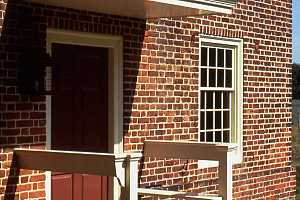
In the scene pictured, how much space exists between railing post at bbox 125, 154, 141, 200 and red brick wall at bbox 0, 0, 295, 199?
149cm

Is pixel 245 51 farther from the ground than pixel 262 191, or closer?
farther from the ground

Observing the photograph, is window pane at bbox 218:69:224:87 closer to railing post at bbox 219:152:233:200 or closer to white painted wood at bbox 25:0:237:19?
white painted wood at bbox 25:0:237:19

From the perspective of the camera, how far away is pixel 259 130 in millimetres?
11352

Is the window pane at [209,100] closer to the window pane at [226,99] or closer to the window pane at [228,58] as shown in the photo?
the window pane at [226,99]

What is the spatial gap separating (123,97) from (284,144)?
4390 mm

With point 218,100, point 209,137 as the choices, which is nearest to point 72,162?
point 209,137

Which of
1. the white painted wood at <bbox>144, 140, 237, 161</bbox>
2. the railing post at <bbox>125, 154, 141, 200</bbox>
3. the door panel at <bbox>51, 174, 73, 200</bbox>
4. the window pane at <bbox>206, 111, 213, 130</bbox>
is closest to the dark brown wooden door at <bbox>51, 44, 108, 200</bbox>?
the door panel at <bbox>51, 174, 73, 200</bbox>

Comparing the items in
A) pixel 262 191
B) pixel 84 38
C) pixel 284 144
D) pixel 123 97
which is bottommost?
pixel 262 191

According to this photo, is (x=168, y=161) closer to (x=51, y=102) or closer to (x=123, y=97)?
(x=123, y=97)

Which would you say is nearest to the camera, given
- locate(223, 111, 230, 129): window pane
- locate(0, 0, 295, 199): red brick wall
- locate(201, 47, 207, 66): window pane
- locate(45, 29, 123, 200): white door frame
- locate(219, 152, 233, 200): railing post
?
locate(0, 0, 295, 199): red brick wall

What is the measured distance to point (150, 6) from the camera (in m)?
8.04

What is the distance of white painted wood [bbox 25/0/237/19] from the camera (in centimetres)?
768

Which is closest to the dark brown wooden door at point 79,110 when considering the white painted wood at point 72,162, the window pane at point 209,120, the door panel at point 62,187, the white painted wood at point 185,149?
the door panel at point 62,187

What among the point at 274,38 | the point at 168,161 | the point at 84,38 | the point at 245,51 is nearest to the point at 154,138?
the point at 168,161
